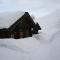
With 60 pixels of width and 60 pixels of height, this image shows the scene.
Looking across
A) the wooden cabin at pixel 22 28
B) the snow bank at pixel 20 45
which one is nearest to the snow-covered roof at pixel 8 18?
the wooden cabin at pixel 22 28

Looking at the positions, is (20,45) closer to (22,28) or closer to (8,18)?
(8,18)

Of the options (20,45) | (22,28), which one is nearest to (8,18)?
(22,28)

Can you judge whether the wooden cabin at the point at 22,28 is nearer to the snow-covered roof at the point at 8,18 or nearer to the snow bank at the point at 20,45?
the snow-covered roof at the point at 8,18

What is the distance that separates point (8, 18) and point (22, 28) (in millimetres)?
848

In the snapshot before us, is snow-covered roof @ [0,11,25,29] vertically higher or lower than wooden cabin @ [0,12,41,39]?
higher

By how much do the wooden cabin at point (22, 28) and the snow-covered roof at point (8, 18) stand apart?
0.37 feet

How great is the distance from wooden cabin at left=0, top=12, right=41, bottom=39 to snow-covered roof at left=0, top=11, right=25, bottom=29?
0.37 ft

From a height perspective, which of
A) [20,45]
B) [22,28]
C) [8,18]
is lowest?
[20,45]

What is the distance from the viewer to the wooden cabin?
4.55m

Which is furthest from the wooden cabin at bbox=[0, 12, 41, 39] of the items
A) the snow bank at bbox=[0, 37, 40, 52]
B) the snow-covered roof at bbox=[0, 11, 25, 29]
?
the snow bank at bbox=[0, 37, 40, 52]

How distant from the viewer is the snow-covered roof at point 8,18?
13.7 feet

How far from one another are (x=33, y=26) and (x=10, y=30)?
1.25 m

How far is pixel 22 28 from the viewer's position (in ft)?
16.6

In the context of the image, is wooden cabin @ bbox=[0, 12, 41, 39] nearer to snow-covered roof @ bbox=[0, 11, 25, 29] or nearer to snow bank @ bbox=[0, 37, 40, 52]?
snow-covered roof @ bbox=[0, 11, 25, 29]
